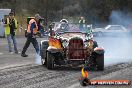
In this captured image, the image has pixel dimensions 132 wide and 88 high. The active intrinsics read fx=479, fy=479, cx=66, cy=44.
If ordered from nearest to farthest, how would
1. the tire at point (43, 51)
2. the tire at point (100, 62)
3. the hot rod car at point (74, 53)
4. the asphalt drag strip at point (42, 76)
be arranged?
the asphalt drag strip at point (42, 76) → the tire at point (100, 62) → the hot rod car at point (74, 53) → the tire at point (43, 51)

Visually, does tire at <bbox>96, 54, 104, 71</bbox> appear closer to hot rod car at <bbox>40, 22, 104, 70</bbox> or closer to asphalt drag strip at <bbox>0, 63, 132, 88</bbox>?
hot rod car at <bbox>40, 22, 104, 70</bbox>

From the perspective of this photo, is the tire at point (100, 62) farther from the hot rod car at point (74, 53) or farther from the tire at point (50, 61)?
the tire at point (50, 61)

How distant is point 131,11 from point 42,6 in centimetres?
1069

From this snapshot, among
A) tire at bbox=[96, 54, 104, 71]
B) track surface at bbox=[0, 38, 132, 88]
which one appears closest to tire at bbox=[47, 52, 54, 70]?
track surface at bbox=[0, 38, 132, 88]

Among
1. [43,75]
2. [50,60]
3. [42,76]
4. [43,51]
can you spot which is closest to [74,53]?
[50,60]

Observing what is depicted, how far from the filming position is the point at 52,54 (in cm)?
1546

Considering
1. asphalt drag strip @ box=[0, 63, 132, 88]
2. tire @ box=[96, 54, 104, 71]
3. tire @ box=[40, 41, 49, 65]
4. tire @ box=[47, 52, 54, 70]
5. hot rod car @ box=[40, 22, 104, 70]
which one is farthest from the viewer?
tire @ box=[40, 41, 49, 65]

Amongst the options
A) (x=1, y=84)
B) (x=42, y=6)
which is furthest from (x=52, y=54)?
(x=42, y=6)

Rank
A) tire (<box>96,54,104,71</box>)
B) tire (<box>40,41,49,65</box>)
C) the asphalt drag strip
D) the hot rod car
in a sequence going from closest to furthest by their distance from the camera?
the asphalt drag strip < tire (<box>96,54,104,71</box>) < the hot rod car < tire (<box>40,41,49,65</box>)

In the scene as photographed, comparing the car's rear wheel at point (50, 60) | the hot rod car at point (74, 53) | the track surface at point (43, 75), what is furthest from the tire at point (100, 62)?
the car's rear wheel at point (50, 60)

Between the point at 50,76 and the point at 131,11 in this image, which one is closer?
the point at 50,76

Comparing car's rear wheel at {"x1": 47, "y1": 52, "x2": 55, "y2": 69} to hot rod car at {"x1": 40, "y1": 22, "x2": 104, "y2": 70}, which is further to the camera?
hot rod car at {"x1": 40, "y1": 22, "x2": 104, "y2": 70}

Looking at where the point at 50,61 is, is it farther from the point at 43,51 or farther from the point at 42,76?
the point at 42,76

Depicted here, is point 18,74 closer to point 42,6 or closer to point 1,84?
point 1,84
